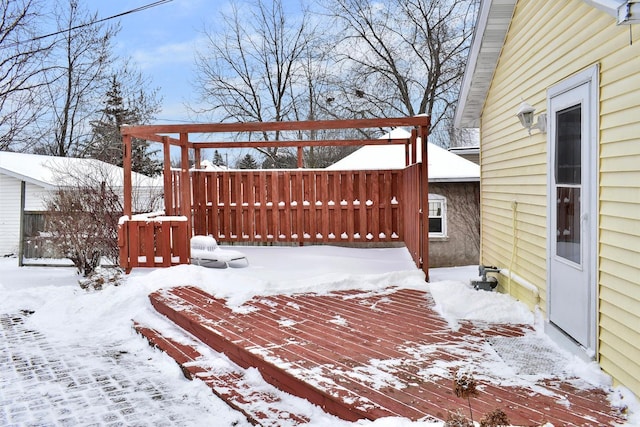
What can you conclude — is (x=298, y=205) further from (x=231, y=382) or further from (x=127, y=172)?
(x=231, y=382)

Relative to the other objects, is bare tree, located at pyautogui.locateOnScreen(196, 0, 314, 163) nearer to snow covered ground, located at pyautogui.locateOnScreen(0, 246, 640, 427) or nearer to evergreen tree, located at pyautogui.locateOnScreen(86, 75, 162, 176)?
evergreen tree, located at pyautogui.locateOnScreen(86, 75, 162, 176)

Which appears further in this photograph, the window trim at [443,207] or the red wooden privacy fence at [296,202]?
the window trim at [443,207]

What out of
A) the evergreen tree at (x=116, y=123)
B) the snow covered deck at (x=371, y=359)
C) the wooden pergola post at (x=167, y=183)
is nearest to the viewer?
the snow covered deck at (x=371, y=359)

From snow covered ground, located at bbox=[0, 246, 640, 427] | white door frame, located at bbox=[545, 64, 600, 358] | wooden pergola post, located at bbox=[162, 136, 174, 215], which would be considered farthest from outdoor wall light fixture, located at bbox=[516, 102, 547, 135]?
→ wooden pergola post, located at bbox=[162, 136, 174, 215]

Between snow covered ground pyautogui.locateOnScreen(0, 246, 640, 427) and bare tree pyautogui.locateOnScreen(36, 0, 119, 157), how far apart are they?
15895 millimetres

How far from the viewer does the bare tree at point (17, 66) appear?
11445 mm

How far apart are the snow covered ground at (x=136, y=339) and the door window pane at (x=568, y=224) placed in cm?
78

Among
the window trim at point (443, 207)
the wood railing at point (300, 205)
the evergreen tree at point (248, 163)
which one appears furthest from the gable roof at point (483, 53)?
the evergreen tree at point (248, 163)

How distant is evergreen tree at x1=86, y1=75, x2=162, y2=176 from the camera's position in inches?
871

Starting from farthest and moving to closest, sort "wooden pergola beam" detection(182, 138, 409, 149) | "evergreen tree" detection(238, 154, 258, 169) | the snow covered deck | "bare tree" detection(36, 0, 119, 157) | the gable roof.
→ "evergreen tree" detection(238, 154, 258, 169)
"bare tree" detection(36, 0, 119, 157)
"wooden pergola beam" detection(182, 138, 409, 149)
the gable roof
the snow covered deck

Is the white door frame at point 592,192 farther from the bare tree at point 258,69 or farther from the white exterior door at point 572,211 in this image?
the bare tree at point 258,69

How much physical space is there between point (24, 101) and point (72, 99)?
472 inches

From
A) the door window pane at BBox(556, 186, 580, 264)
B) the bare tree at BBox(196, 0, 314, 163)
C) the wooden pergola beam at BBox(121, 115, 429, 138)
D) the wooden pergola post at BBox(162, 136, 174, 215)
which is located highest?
the bare tree at BBox(196, 0, 314, 163)

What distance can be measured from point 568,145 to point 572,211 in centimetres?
52
